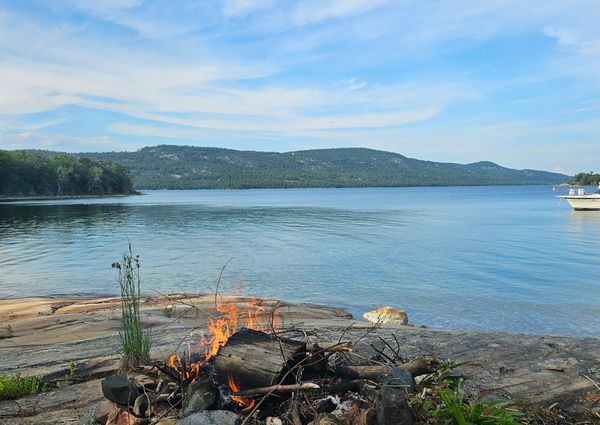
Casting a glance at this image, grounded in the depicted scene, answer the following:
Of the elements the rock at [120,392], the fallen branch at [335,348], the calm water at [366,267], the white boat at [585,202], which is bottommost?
the calm water at [366,267]

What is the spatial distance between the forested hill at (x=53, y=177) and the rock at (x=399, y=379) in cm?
13158

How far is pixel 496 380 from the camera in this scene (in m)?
6.47

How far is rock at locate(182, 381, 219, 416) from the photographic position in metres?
5.01

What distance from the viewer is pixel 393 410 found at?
14.3 ft

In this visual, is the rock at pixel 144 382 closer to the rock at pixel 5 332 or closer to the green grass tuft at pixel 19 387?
the green grass tuft at pixel 19 387

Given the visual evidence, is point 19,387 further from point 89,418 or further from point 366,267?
point 366,267

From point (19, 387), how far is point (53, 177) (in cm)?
14641

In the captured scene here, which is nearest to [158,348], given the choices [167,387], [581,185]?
[167,387]

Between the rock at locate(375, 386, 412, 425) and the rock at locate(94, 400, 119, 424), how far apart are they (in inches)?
120

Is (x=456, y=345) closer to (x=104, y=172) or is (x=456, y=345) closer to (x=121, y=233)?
(x=121, y=233)

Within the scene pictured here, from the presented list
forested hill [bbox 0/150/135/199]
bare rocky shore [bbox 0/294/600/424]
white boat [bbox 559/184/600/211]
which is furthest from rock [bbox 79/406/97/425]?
forested hill [bbox 0/150/135/199]

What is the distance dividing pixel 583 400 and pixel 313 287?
18.8m

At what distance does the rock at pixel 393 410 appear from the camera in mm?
4359

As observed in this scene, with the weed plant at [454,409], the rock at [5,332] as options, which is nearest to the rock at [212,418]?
the weed plant at [454,409]
